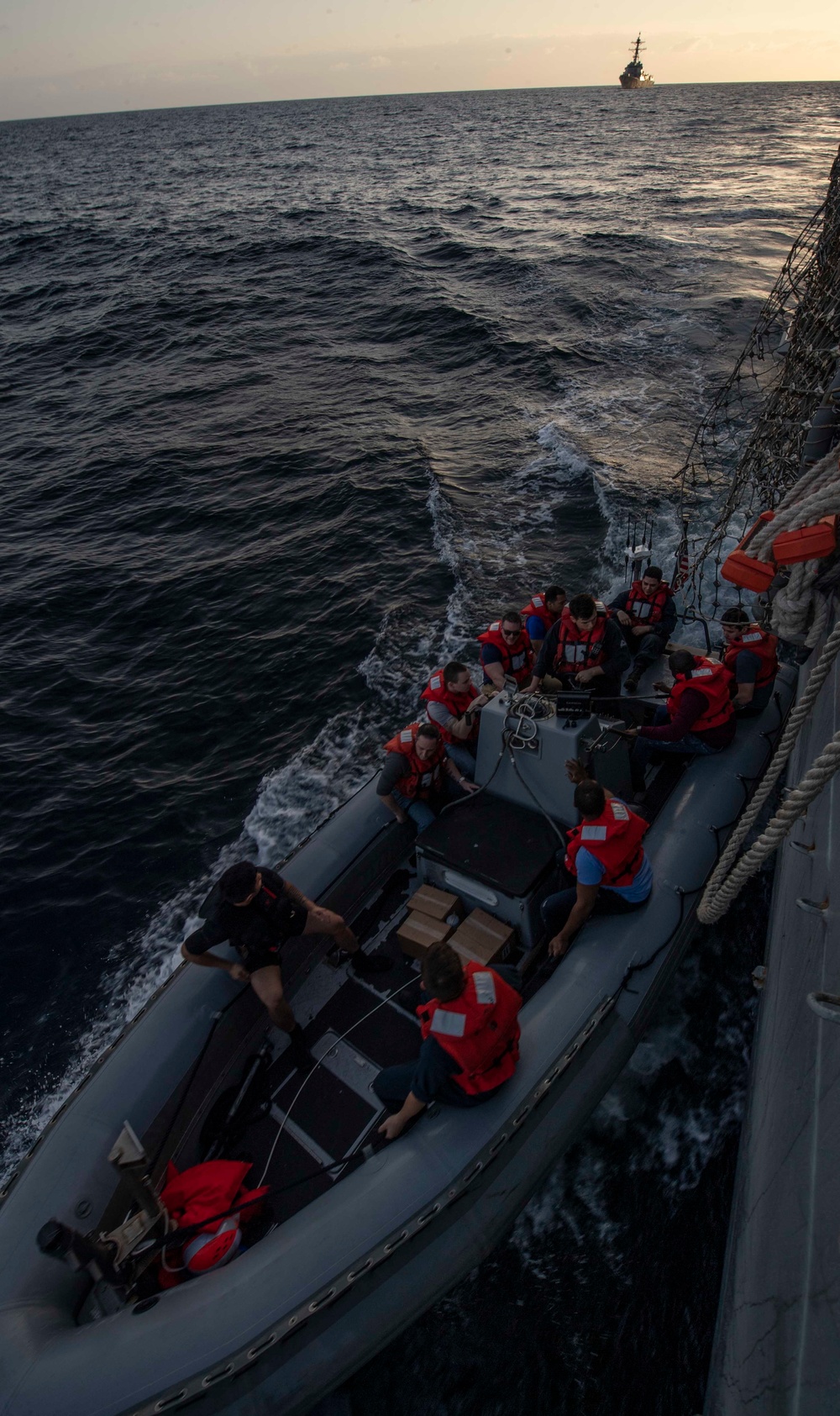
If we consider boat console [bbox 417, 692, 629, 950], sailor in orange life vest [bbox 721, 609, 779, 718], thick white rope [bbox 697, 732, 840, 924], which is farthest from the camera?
sailor in orange life vest [bbox 721, 609, 779, 718]

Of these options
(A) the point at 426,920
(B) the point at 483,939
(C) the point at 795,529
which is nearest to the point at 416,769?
(A) the point at 426,920

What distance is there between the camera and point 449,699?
578cm

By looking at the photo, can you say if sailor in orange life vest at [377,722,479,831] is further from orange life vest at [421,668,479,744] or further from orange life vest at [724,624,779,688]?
orange life vest at [724,624,779,688]

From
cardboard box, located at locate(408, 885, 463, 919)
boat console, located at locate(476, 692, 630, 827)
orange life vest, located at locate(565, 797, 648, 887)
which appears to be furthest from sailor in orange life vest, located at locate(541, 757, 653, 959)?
cardboard box, located at locate(408, 885, 463, 919)

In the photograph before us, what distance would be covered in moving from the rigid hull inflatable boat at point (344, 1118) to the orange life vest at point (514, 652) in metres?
1.37

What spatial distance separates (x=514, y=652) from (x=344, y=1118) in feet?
12.9

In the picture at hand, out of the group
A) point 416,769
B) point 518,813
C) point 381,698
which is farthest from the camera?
point 381,698

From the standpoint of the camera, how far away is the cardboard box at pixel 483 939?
4551 millimetres

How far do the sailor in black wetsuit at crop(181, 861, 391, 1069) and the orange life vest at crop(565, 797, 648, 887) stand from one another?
1.62 metres

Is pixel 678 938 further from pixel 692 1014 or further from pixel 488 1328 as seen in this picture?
pixel 488 1328

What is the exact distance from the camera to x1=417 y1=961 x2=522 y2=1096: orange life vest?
3.24 m

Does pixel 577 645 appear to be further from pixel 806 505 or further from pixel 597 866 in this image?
pixel 806 505

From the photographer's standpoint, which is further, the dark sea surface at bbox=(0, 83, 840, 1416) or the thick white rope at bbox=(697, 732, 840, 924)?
the dark sea surface at bbox=(0, 83, 840, 1416)

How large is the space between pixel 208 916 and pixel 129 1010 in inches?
100
